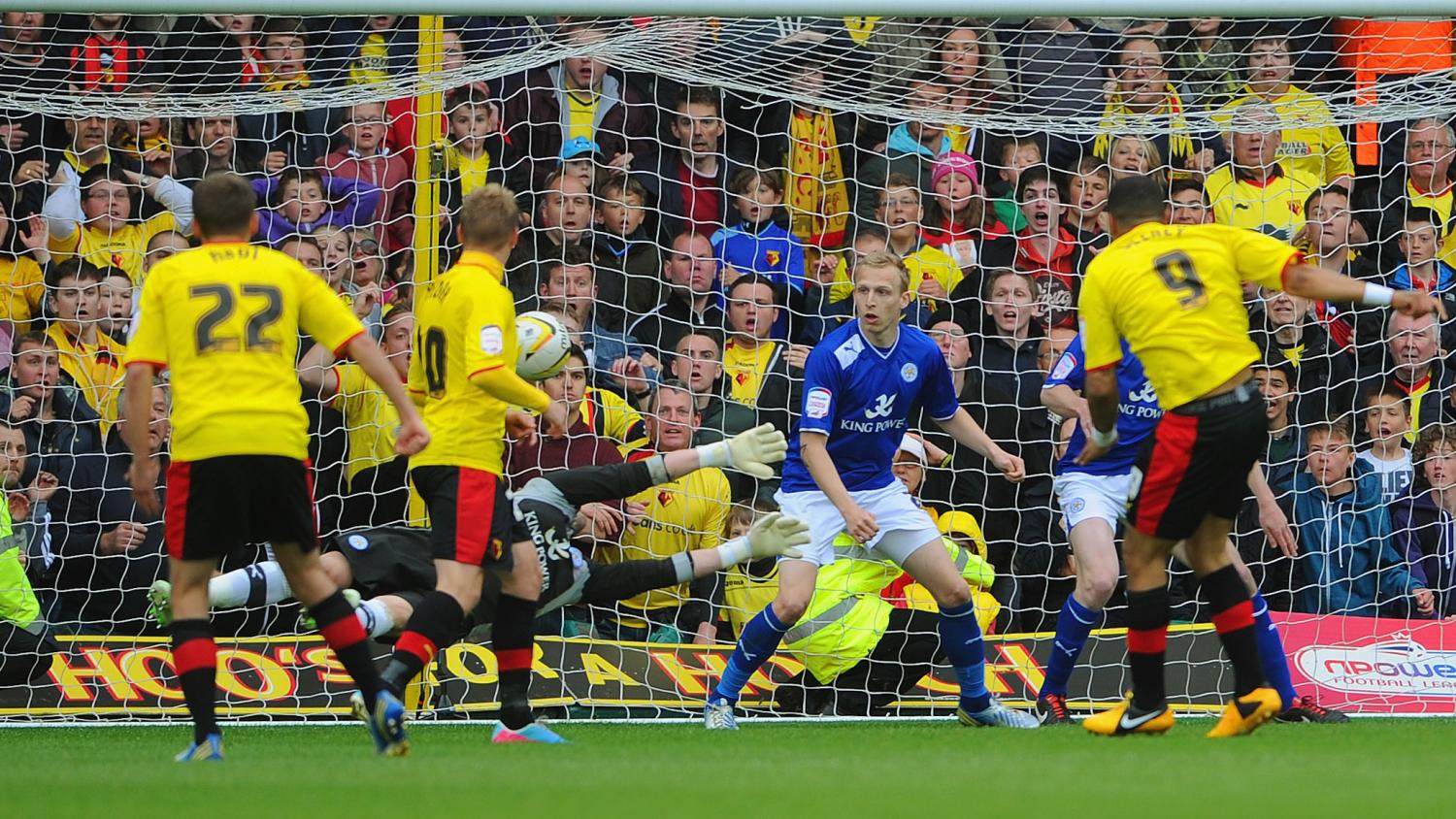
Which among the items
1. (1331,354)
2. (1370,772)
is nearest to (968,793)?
(1370,772)

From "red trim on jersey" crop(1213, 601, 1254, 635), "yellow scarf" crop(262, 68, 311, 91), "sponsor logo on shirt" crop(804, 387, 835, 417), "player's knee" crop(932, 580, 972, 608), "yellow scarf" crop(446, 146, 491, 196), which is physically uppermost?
"yellow scarf" crop(262, 68, 311, 91)

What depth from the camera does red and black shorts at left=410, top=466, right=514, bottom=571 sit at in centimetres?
626

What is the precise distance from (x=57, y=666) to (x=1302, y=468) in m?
6.33

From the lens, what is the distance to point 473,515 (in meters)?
6.28

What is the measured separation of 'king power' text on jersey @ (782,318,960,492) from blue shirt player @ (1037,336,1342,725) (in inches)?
23.2

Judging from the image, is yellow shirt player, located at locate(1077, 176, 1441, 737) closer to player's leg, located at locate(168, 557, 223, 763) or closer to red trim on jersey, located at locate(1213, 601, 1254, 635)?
red trim on jersey, located at locate(1213, 601, 1254, 635)

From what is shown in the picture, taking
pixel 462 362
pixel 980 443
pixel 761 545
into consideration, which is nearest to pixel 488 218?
pixel 462 362

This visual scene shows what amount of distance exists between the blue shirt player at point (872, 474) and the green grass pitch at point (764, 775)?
0.45 meters

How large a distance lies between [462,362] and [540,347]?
0.55 m

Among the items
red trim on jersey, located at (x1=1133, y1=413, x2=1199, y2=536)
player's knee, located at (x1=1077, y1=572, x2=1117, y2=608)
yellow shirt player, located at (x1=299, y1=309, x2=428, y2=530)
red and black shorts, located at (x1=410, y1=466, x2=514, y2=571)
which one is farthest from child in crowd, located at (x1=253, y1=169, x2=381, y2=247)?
red trim on jersey, located at (x1=1133, y1=413, x2=1199, y2=536)

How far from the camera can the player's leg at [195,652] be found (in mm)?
5559

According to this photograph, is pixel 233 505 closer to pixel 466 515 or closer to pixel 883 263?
pixel 466 515

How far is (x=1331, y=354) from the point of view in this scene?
949 cm

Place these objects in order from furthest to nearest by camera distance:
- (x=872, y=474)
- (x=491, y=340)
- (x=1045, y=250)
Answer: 1. (x=1045, y=250)
2. (x=872, y=474)
3. (x=491, y=340)
